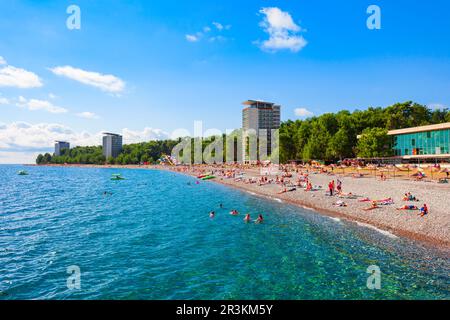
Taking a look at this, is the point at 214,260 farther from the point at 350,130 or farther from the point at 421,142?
the point at 350,130

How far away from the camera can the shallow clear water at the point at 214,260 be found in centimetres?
1383

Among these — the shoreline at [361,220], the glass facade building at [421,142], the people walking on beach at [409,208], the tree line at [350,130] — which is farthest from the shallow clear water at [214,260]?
the tree line at [350,130]

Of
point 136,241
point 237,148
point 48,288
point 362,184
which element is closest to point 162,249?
point 136,241

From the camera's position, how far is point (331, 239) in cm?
2156

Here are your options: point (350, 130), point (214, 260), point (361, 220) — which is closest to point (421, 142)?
point (350, 130)

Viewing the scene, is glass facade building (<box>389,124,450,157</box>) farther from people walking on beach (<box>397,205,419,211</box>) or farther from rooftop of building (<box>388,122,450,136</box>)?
people walking on beach (<box>397,205,419,211</box>)

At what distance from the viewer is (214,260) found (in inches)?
707

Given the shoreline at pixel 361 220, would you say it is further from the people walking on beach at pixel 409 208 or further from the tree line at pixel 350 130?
the tree line at pixel 350 130

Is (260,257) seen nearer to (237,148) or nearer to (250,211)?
(250,211)

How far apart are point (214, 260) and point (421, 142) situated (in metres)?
67.3

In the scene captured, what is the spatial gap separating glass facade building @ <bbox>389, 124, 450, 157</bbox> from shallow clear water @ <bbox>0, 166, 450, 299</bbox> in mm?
48955

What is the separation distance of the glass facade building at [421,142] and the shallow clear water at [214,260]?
4895 centimetres
